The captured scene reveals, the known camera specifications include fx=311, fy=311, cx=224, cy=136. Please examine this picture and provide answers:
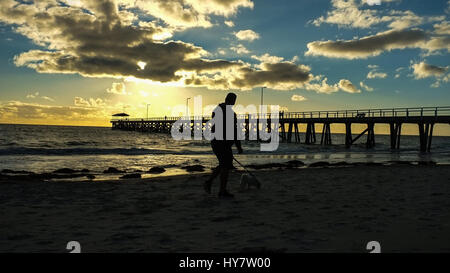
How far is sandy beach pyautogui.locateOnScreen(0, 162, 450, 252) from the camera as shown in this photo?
3324 mm

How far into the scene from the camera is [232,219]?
176 inches

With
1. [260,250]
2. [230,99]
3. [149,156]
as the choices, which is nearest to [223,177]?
[230,99]

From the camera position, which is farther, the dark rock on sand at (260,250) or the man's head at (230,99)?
the man's head at (230,99)

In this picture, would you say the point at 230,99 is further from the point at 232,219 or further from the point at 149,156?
the point at 149,156

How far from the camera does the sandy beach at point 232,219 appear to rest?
3.32 metres

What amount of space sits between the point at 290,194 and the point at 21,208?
5052 millimetres

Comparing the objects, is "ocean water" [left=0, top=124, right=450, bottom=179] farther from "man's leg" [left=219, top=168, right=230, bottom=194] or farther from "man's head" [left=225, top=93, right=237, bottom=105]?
"man's head" [left=225, top=93, right=237, bottom=105]

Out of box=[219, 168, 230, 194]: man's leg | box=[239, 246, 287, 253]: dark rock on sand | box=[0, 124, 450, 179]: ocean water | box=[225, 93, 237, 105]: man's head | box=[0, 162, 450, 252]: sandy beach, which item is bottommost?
box=[0, 124, 450, 179]: ocean water

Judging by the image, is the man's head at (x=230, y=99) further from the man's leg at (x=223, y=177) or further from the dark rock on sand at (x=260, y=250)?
the dark rock on sand at (x=260, y=250)

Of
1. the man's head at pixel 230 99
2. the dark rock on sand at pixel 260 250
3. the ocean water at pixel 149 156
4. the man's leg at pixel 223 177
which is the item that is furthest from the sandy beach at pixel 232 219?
the ocean water at pixel 149 156

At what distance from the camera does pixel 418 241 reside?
3.21 meters

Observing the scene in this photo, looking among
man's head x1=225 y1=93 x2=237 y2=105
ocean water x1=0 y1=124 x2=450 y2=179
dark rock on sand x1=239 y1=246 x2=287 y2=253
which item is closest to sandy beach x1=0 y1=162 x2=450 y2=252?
dark rock on sand x1=239 y1=246 x2=287 y2=253
